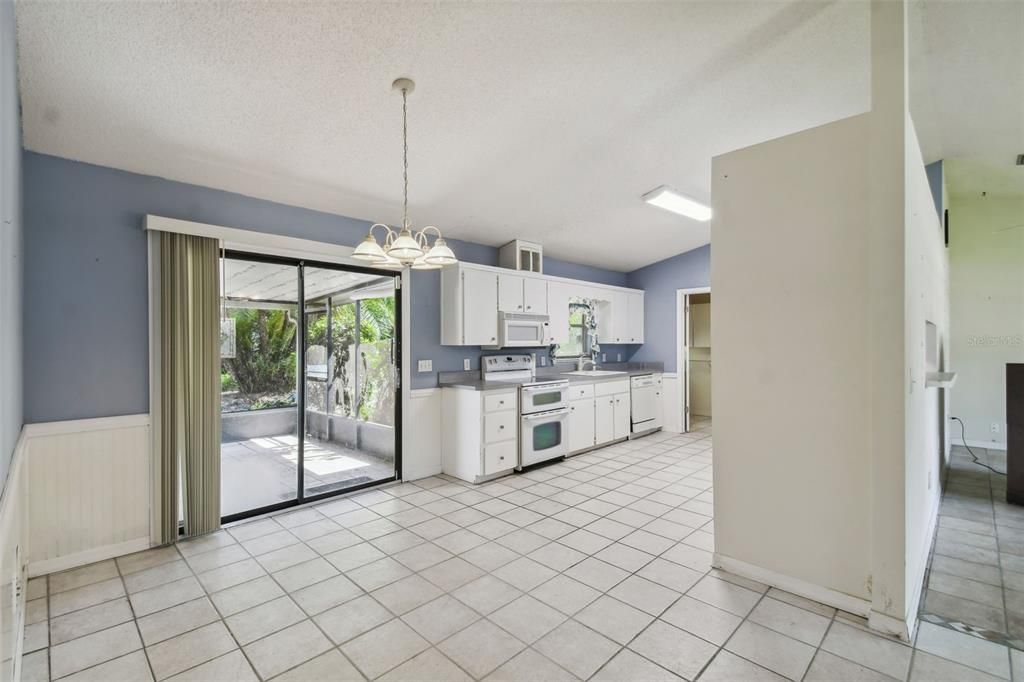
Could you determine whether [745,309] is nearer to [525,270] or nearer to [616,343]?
[525,270]

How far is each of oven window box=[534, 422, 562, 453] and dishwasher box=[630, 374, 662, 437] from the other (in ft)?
5.29

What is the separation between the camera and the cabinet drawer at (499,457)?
4352mm

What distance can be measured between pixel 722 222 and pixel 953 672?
7.30 ft

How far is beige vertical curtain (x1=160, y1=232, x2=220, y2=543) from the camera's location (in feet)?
9.86

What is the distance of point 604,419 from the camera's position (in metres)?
5.72

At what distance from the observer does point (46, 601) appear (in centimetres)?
238

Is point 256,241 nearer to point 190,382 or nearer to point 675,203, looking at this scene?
point 190,382

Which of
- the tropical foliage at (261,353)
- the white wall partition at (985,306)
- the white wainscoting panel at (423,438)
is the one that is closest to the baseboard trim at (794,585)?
the white wainscoting panel at (423,438)

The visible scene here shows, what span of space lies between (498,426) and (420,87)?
117 inches

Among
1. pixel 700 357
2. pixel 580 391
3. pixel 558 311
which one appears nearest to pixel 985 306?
pixel 700 357

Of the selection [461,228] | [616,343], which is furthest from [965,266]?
[461,228]

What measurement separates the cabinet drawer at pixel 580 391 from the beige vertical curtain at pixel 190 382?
135 inches

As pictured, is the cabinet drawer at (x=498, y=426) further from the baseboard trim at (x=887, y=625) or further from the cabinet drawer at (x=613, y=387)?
the baseboard trim at (x=887, y=625)

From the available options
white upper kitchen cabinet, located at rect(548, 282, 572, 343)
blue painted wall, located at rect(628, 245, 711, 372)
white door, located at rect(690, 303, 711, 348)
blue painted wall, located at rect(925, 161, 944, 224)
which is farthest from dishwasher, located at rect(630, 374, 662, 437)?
blue painted wall, located at rect(925, 161, 944, 224)
